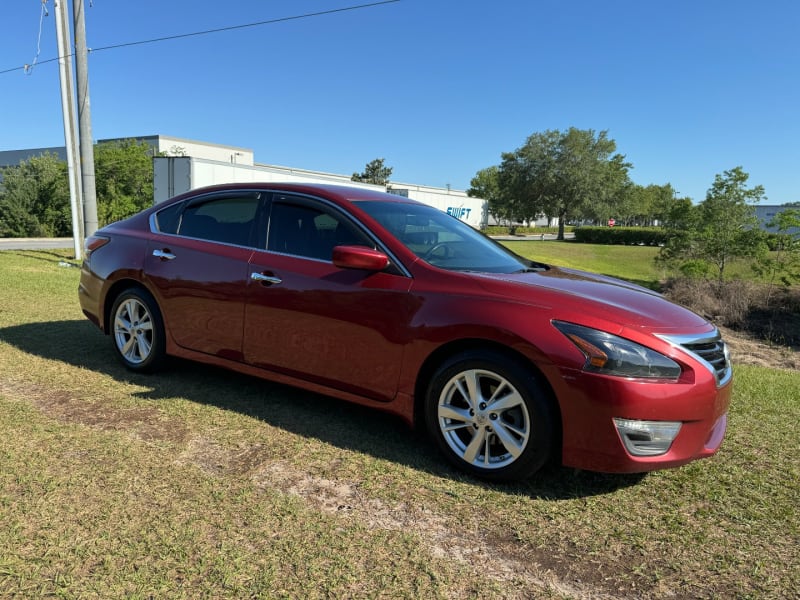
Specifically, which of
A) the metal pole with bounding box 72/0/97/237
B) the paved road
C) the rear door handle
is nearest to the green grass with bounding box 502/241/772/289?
the metal pole with bounding box 72/0/97/237

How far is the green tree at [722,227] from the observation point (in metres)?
16.8

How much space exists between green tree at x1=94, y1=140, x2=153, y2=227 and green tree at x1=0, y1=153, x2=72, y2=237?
247 centimetres

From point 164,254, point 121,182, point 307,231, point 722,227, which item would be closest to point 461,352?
point 307,231

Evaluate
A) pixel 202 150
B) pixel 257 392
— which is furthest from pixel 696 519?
pixel 202 150

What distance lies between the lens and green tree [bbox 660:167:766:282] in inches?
662

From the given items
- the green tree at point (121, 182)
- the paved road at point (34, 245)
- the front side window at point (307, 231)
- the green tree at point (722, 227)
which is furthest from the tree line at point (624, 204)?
the green tree at point (121, 182)

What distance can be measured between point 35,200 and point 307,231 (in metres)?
36.9

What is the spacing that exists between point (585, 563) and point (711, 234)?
1716 cm

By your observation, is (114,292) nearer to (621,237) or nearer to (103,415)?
(103,415)

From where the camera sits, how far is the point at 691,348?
3.03m

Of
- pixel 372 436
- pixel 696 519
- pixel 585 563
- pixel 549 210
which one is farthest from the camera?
pixel 549 210

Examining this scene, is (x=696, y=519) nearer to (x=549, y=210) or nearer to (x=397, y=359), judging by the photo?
(x=397, y=359)

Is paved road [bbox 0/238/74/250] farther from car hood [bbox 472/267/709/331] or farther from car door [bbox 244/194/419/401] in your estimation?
car hood [bbox 472/267/709/331]

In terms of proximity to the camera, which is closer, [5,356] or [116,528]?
[116,528]
